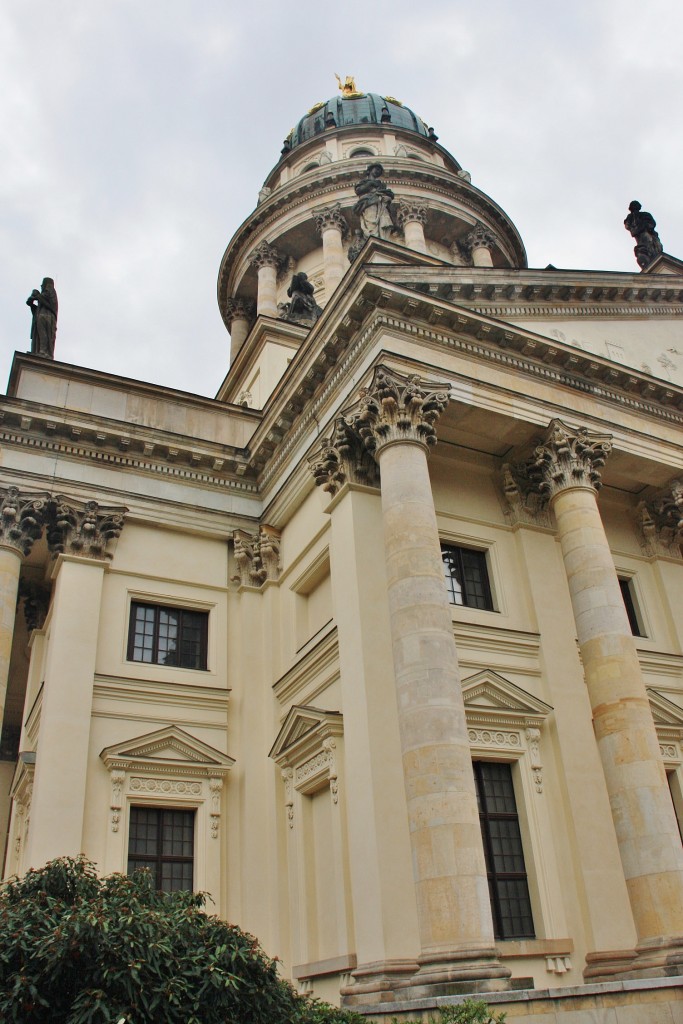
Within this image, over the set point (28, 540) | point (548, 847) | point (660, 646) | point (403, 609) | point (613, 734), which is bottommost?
point (548, 847)

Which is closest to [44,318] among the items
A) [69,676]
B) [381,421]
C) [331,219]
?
[69,676]

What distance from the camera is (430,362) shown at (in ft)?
55.3

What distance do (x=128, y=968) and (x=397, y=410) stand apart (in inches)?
400

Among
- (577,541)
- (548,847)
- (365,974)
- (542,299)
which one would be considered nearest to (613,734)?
(548,847)

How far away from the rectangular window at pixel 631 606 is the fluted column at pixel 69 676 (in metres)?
11.8

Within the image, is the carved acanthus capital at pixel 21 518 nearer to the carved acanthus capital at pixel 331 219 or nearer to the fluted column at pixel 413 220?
the carved acanthus capital at pixel 331 219

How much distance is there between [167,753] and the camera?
1781cm

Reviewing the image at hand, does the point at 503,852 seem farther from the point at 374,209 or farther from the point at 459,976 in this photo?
the point at 374,209

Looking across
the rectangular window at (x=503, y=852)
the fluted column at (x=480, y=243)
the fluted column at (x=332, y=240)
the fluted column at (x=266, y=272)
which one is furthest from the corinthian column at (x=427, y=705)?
the fluted column at (x=480, y=243)

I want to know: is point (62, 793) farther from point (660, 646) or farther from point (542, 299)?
point (542, 299)

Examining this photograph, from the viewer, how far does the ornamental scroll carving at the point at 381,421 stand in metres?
15.7

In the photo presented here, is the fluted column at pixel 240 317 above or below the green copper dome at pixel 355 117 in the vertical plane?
below

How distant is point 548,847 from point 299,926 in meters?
4.75

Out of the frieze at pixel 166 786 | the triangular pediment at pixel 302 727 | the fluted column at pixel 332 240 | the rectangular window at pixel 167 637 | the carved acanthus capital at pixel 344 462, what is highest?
the fluted column at pixel 332 240
